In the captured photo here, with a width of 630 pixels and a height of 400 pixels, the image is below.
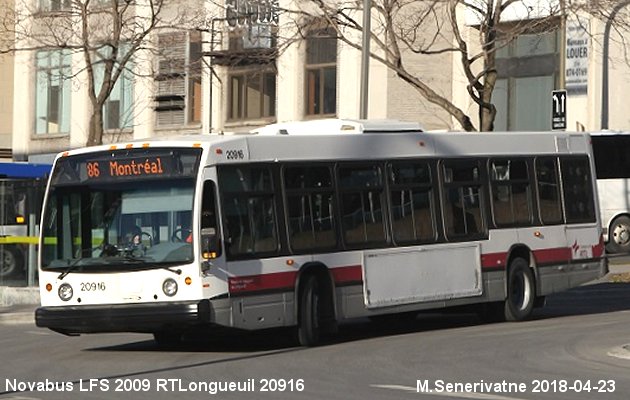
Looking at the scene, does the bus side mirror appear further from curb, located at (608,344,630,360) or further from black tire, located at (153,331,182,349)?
curb, located at (608,344,630,360)

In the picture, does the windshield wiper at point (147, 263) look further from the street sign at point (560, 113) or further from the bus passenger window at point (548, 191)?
the street sign at point (560, 113)

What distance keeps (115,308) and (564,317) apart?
8287mm

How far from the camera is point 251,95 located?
4906cm

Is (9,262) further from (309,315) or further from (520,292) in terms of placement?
(309,315)

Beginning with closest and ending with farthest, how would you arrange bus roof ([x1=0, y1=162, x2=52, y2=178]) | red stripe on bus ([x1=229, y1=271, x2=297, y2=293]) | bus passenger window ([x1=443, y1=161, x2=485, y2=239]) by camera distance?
red stripe on bus ([x1=229, y1=271, x2=297, y2=293])
bus passenger window ([x1=443, y1=161, x2=485, y2=239])
bus roof ([x1=0, y1=162, x2=52, y2=178])

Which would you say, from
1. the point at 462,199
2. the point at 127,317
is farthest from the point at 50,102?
the point at 127,317

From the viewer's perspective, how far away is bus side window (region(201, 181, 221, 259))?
17719mm

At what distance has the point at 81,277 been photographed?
18.4 metres

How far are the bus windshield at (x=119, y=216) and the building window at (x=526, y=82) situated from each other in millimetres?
27237

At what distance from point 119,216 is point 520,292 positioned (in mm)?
7065

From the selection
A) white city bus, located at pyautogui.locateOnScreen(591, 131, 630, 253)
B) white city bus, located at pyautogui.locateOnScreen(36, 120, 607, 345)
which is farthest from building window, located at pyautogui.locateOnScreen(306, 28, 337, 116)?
white city bus, located at pyautogui.locateOnScreen(36, 120, 607, 345)

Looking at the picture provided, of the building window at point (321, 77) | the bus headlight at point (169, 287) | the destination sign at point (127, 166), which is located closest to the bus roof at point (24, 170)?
the building window at point (321, 77)

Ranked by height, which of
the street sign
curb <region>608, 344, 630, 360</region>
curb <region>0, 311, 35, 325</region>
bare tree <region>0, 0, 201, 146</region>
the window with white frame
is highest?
bare tree <region>0, 0, 201, 146</region>

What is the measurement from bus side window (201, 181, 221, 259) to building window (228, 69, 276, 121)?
3031cm
